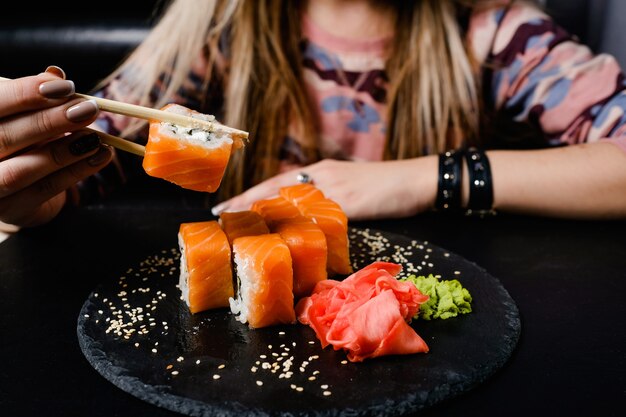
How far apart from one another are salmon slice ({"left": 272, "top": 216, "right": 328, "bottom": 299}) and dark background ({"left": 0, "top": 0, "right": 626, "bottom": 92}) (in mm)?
2037

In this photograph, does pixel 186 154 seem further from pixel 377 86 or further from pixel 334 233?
pixel 377 86

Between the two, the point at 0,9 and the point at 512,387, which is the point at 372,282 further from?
the point at 0,9

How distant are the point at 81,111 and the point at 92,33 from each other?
2103mm

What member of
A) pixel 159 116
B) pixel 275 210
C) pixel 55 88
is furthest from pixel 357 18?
pixel 55 88

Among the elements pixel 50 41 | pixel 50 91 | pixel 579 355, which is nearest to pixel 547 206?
pixel 579 355

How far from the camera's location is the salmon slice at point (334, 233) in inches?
53.2

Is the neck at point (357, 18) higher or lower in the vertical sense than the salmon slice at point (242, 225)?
higher

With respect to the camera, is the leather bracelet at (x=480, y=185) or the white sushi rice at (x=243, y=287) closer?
the white sushi rice at (x=243, y=287)

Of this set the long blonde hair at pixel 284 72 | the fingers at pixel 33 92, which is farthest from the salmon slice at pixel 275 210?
the long blonde hair at pixel 284 72

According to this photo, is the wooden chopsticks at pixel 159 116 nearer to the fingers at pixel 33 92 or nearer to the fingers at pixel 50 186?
the fingers at pixel 33 92

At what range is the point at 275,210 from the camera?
4.70 ft

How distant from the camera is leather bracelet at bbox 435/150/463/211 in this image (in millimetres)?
1771

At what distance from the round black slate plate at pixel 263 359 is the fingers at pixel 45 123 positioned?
347mm

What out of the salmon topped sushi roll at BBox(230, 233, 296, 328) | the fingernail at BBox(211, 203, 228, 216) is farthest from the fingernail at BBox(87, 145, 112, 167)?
the fingernail at BBox(211, 203, 228, 216)
